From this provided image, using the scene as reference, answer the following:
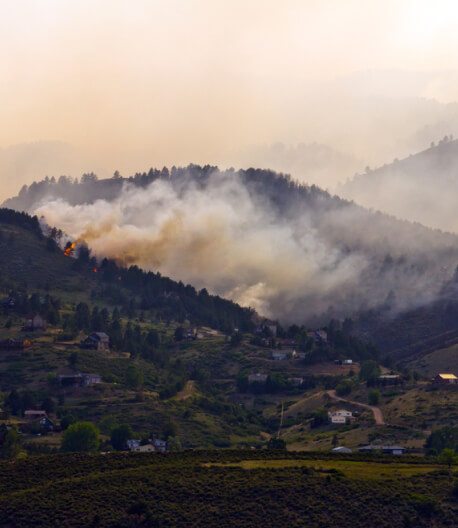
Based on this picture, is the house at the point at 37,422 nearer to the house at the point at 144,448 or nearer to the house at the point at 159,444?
the house at the point at 159,444

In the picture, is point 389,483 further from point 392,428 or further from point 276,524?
point 392,428

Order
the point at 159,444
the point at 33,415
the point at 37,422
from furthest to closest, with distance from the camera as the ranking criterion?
the point at 33,415, the point at 37,422, the point at 159,444

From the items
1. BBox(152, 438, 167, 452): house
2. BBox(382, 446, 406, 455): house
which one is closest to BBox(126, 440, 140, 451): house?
BBox(152, 438, 167, 452): house

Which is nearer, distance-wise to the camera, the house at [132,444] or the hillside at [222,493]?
the hillside at [222,493]

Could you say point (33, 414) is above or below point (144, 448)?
above

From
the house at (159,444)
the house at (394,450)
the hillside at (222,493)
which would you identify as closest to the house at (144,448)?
the house at (159,444)

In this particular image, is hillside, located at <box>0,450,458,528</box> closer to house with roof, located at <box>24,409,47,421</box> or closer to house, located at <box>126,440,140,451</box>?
house, located at <box>126,440,140,451</box>

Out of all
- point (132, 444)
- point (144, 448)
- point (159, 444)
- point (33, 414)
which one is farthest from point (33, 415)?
point (144, 448)

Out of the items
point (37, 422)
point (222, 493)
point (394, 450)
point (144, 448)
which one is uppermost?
point (37, 422)

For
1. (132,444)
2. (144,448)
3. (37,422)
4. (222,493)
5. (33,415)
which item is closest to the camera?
(222,493)

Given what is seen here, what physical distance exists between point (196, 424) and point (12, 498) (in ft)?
305

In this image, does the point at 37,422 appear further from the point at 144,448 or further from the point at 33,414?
the point at 144,448

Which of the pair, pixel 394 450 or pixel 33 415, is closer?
pixel 394 450

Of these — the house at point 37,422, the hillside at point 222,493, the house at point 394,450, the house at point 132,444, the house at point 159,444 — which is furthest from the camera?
the house at point 37,422
